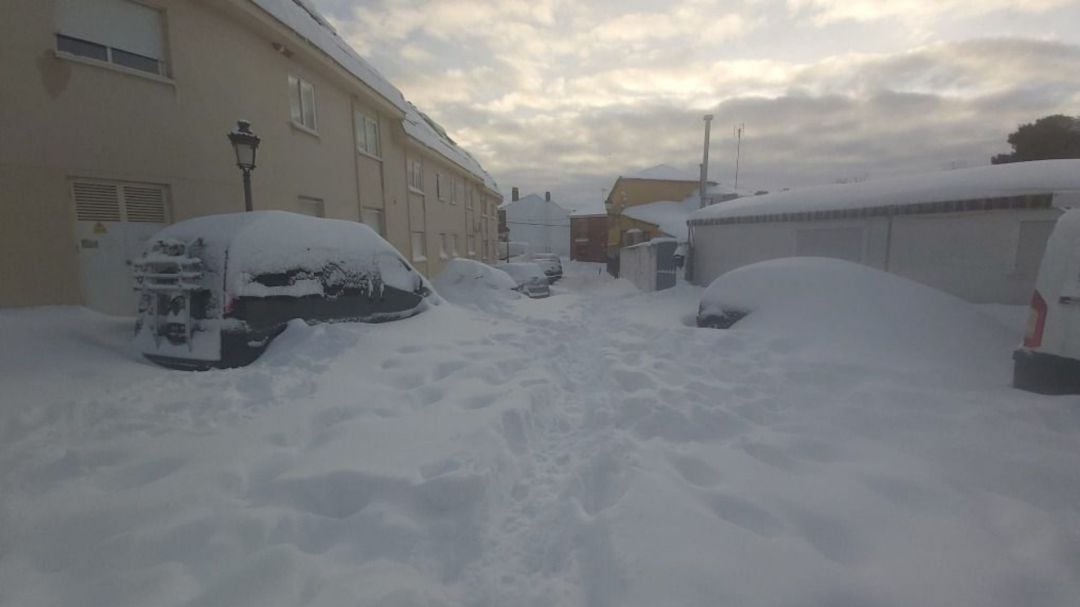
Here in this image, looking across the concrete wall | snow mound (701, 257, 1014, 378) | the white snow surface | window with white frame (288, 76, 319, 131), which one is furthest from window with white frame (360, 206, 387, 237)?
the concrete wall

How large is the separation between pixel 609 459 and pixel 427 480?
4.13ft

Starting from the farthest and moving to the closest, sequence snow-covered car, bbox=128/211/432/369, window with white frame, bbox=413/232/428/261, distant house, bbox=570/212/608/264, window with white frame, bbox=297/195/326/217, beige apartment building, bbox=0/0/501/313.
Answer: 1. distant house, bbox=570/212/608/264
2. window with white frame, bbox=413/232/428/261
3. window with white frame, bbox=297/195/326/217
4. beige apartment building, bbox=0/0/501/313
5. snow-covered car, bbox=128/211/432/369

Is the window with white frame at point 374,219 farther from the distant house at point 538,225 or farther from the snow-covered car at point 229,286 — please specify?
the distant house at point 538,225

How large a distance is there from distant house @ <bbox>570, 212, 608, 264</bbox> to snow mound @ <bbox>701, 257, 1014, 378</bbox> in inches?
1208

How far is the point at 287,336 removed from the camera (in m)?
4.57

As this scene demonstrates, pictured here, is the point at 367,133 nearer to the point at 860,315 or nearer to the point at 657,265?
the point at 657,265

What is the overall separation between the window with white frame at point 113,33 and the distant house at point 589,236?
32.5 metres

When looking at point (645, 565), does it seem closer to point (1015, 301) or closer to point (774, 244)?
point (1015, 301)

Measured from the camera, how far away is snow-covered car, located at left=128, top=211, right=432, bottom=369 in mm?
4160

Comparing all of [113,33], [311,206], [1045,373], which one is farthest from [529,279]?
[1045,373]

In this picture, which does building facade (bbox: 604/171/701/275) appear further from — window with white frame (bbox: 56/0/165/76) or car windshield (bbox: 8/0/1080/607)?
window with white frame (bbox: 56/0/165/76)

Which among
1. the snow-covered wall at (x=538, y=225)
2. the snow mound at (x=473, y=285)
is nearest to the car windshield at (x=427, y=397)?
the snow mound at (x=473, y=285)

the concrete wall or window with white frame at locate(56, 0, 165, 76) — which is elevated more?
window with white frame at locate(56, 0, 165, 76)

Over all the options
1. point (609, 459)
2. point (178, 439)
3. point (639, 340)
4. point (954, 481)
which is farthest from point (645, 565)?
point (639, 340)
